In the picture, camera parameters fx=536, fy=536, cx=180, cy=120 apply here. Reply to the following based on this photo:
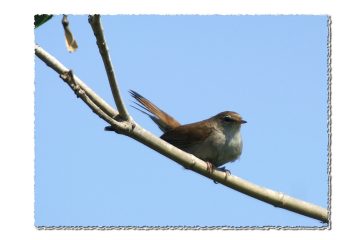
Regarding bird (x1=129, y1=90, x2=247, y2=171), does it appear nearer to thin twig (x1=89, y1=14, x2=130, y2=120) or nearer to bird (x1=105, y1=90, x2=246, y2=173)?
bird (x1=105, y1=90, x2=246, y2=173)

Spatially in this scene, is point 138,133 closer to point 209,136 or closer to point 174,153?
point 174,153

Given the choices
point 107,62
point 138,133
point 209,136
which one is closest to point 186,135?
point 209,136

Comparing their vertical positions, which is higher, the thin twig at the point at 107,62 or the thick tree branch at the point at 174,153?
the thin twig at the point at 107,62

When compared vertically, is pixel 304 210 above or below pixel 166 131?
below

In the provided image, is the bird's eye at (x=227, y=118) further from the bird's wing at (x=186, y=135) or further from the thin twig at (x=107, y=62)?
the thin twig at (x=107, y=62)

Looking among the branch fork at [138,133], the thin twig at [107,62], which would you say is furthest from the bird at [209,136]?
the thin twig at [107,62]

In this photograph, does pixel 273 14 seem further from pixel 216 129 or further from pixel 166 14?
pixel 216 129
